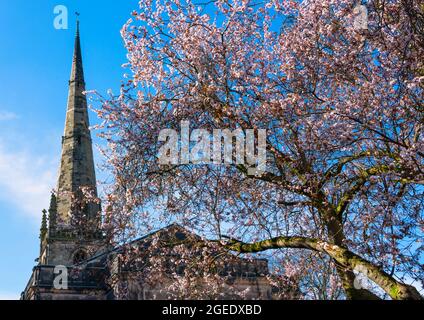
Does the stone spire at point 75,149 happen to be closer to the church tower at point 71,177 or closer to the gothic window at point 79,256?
the church tower at point 71,177

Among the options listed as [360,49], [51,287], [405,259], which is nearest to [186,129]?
[360,49]

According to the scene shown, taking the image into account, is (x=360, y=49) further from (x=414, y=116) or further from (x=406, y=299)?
(x=406, y=299)

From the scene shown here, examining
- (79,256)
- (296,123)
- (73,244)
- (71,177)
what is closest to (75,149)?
(71,177)

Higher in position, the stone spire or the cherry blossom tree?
the stone spire

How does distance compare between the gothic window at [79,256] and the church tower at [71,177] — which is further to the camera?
the gothic window at [79,256]

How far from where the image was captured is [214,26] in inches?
574

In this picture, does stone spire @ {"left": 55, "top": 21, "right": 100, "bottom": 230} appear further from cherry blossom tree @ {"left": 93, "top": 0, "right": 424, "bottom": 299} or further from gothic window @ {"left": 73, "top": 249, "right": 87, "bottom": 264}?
cherry blossom tree @ {"left": 93, "top": 0, "right": 424, "bottom": 299}

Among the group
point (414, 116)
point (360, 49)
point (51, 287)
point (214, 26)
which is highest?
point (214, 26)

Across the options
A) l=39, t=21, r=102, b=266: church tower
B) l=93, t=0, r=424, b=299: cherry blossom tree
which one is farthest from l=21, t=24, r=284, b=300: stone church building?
l=93, t=0, r=424, b=299: cherry blossom tree

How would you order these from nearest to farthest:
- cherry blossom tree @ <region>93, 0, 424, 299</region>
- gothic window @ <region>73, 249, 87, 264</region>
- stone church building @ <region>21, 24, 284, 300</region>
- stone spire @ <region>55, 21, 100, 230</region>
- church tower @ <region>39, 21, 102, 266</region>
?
cherry blossom tree @ <region>93, 0, 424, 299</region> < stone church building @ <region>21, 24, 284, 300</region> < church tower @ <region>39, 21, 102, 266</region> < gothic window @ <region>73, 249, 87, 264</region> < stone spire @ <region>55, 21, 100, 230</region>

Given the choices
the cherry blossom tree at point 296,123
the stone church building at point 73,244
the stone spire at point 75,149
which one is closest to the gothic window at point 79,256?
the stone church building at point 73,244

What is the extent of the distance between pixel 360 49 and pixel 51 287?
34.2m

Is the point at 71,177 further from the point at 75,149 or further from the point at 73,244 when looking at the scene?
the point at 73,244

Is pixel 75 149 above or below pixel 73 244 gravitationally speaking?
above
